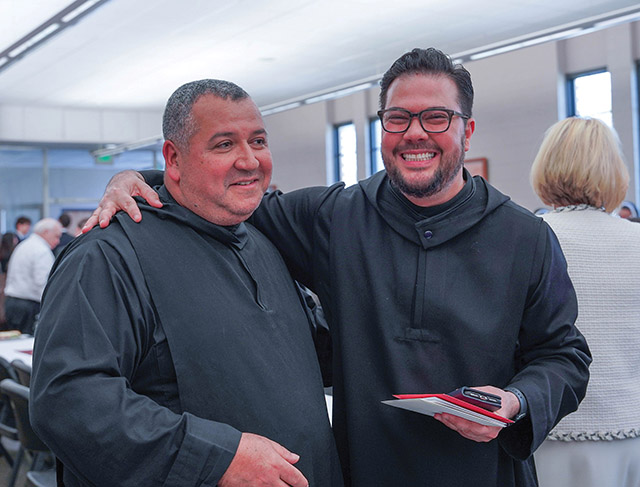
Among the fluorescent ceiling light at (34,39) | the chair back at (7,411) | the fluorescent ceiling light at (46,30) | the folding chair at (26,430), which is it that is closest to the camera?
A: the folding chair at (26,430)

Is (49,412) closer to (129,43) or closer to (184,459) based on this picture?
(184,459)

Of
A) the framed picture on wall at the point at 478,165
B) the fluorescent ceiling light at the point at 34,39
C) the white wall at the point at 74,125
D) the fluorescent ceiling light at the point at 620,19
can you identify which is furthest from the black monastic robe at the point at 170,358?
the white wall at the point at 74,125

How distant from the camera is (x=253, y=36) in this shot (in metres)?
9.88

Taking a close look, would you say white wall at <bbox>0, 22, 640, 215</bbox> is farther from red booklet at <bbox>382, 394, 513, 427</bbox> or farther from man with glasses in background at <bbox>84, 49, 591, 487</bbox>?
red booklet at <bbox>382, 394, 513, 427</bbox>

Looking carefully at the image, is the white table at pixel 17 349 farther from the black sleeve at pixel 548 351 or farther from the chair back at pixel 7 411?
the black sleeve at pixel 548 351

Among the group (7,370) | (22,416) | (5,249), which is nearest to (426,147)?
(22,416)

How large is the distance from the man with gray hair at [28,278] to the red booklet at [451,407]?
22.1ft

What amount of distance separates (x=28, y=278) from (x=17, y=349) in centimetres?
256

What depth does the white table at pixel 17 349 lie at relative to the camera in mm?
4925

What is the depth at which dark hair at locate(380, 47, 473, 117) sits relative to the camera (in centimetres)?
192

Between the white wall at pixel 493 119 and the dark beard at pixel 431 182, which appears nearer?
the dark beard at pixel 431 182

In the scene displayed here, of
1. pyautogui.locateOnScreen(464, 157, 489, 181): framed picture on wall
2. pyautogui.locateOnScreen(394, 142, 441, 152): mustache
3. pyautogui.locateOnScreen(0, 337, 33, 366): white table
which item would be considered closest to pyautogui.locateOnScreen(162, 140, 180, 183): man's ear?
pyautogui.locateOnScreen(394, 142, 441, 152): mustache

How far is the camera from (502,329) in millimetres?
1834

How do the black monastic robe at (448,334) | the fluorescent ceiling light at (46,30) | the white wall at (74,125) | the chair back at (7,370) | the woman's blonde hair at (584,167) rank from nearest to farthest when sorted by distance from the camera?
the black monastic robe at (448,334) < the woman's blonde hair at (584,167) < the chair back at (7,370) < the fluorescent ceiling light at (46,30) < the white wall at (74,125)
